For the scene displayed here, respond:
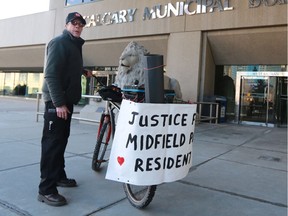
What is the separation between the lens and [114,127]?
3750mm

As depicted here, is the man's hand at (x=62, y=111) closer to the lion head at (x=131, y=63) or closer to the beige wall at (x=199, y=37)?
the lion head at (x=131, y=63)

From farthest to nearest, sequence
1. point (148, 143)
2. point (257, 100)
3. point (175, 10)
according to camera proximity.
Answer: point (257, 100)
point (175, 10)
point (148, 143)

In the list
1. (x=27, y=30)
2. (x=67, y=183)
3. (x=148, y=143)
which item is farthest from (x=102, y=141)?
(x=27, y=30)

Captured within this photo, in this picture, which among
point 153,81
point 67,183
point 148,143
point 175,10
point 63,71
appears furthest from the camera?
point 175,10

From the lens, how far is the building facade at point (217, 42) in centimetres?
1129

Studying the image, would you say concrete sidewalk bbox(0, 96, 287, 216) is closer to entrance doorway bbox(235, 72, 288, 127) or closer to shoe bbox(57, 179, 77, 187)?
shoe bbox(57, 179, 77, 187)

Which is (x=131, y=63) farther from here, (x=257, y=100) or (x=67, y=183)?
(x=257, y=100)

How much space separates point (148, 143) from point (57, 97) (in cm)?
101

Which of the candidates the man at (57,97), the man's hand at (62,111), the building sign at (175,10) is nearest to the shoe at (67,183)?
the man at (57,97)

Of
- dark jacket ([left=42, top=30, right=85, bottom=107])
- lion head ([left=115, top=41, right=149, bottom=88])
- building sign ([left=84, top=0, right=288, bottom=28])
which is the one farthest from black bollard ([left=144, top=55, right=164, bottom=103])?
building sign ([left=84, top=0, right=288, bottom=28])

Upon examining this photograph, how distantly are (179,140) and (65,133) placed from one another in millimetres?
1230

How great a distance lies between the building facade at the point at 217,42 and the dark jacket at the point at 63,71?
9.24m

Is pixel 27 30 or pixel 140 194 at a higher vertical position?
pixel 27 30

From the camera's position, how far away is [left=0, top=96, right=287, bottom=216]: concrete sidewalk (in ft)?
9.86
